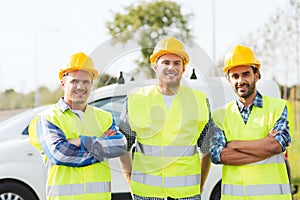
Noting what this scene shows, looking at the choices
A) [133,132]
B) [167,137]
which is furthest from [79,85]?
[167,137]

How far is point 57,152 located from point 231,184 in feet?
4.27

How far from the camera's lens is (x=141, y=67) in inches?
183

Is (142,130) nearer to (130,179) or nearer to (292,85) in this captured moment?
(130,179)

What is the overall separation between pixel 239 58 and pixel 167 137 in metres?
0.81

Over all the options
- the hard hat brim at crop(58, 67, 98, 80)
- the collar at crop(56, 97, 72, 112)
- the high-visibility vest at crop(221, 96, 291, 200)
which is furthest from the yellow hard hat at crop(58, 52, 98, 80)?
the high-visibility vest at crop(221, 96, 291, 200)

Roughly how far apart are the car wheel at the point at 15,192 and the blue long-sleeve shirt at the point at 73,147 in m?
2.51

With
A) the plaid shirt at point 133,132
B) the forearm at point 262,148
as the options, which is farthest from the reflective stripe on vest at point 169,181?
the forearm at point 262,148

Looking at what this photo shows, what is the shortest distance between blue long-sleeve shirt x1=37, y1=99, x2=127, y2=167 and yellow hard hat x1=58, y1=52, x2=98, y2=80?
0.84ft

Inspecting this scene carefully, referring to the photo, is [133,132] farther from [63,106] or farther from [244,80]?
[244,80]

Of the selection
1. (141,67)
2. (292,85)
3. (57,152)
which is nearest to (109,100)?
(141,67)

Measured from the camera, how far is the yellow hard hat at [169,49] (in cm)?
401

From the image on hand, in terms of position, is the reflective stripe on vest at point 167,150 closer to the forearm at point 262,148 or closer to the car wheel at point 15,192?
the forearm at point 262,148

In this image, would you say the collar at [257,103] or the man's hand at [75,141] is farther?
the collar at [257,103]

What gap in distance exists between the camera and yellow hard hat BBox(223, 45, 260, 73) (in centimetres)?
408
